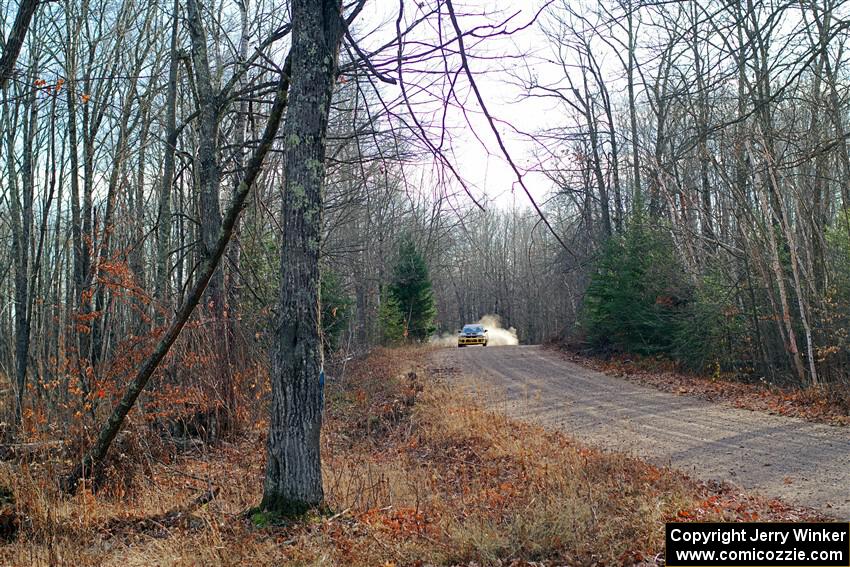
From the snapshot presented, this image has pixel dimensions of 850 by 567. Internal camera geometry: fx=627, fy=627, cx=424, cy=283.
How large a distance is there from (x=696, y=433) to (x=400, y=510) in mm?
6415

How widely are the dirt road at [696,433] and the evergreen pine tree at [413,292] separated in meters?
16.3

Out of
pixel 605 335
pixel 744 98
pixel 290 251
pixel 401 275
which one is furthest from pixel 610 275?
pixel 290 251

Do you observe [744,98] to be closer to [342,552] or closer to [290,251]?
[290,251]

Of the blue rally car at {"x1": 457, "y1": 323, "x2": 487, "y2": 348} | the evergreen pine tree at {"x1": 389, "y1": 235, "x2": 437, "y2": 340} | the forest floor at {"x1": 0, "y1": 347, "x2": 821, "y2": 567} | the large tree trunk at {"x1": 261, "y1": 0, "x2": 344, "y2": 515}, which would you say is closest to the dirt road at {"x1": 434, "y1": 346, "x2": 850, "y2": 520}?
the forest floor at {"x1": 0, "y1": 347, "x2": 821, "y2": 567}

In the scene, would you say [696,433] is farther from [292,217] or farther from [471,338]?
[471,338]

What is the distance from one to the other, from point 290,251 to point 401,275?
2938 cm

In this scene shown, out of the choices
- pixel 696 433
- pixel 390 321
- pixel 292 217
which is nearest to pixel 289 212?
pixel 292 217

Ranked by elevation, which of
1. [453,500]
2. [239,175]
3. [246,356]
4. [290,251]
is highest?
[239,175]

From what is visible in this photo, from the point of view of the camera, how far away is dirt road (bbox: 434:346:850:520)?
7.34 metres

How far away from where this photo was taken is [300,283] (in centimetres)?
514

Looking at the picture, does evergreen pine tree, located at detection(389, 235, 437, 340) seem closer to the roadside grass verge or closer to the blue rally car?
the blue rally car

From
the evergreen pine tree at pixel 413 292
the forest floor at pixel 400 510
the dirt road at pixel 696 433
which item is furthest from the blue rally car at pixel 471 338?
the forest floor at pixel 400 510

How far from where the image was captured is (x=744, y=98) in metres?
11.6

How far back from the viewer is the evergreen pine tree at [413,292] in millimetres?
34156
